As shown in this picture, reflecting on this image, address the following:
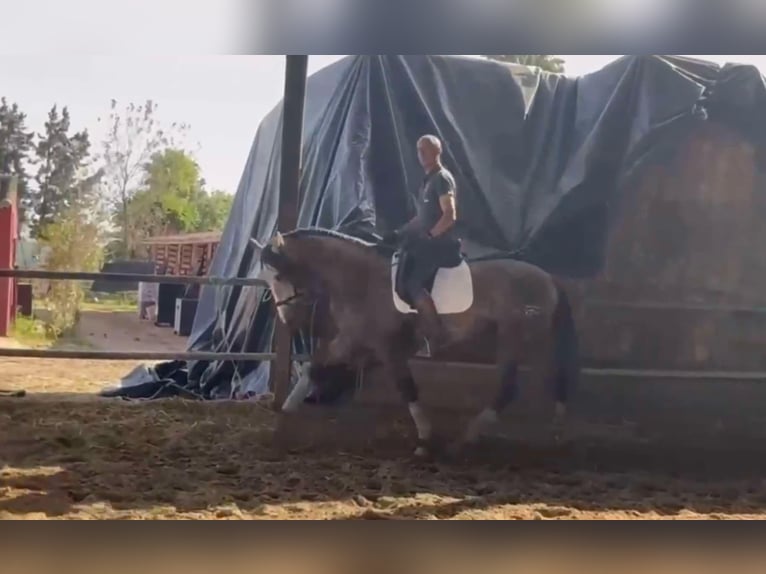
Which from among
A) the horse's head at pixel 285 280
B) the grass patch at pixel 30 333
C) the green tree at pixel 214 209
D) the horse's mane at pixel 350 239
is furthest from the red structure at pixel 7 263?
the horse's mane at pixel 350 239

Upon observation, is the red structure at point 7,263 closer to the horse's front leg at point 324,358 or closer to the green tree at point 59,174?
the green tree at point 59,174

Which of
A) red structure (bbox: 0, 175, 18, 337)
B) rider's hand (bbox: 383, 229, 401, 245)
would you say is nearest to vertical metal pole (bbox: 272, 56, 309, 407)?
rider's hand (bbox: 383, 229, 401, 245)

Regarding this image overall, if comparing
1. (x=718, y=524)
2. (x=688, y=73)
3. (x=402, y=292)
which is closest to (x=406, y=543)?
(x=402, y=292)

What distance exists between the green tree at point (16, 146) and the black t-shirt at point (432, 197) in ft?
4.06

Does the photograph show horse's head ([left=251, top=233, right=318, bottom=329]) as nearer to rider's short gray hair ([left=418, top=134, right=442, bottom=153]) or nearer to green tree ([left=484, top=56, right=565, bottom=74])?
rider's short gray hair ([left=418, top=134, right=442, bottom=153])

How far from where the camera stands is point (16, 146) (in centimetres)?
242

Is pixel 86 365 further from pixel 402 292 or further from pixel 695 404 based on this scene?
pixel 695 404

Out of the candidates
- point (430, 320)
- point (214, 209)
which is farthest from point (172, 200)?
point (430, 320)

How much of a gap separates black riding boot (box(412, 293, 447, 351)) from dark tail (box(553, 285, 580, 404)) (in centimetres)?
39

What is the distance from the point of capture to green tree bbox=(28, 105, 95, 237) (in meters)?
2.41

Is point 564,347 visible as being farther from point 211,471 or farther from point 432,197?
point 211,471

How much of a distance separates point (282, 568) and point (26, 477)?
0.85m

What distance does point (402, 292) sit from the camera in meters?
2.54

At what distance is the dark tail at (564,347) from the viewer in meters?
2.62
